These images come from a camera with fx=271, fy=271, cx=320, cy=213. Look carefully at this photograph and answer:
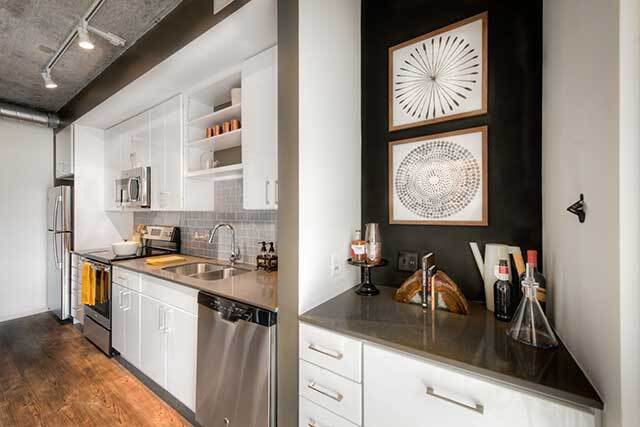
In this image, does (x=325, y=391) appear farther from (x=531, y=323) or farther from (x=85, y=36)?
(x=85, y=36)

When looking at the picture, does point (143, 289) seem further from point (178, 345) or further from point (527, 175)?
point (527, 175)

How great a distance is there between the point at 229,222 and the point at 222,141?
0.73 meters

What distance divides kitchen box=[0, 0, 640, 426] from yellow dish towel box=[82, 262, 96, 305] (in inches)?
0.9

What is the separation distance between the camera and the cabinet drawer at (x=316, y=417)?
1.07 m

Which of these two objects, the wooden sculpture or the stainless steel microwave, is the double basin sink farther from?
the wooden sculpture

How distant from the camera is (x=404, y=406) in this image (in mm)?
925

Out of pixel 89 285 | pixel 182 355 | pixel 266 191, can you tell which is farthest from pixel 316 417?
pixel 89 285


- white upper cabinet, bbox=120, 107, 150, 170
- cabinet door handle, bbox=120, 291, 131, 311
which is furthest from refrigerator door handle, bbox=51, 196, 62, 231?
cabinet door handle, bbox=120, 291, 131, 311

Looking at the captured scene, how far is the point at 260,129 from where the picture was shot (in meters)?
1.75

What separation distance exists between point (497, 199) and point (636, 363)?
84cm

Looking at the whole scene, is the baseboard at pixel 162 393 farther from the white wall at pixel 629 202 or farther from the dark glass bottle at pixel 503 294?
the white wall at pixel 629 202

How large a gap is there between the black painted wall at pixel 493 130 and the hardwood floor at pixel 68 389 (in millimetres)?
1845

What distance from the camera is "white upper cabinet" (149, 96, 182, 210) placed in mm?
2359

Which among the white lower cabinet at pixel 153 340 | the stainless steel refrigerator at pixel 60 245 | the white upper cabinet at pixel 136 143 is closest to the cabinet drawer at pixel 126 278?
the white lower cabinet at pixel 153 340
